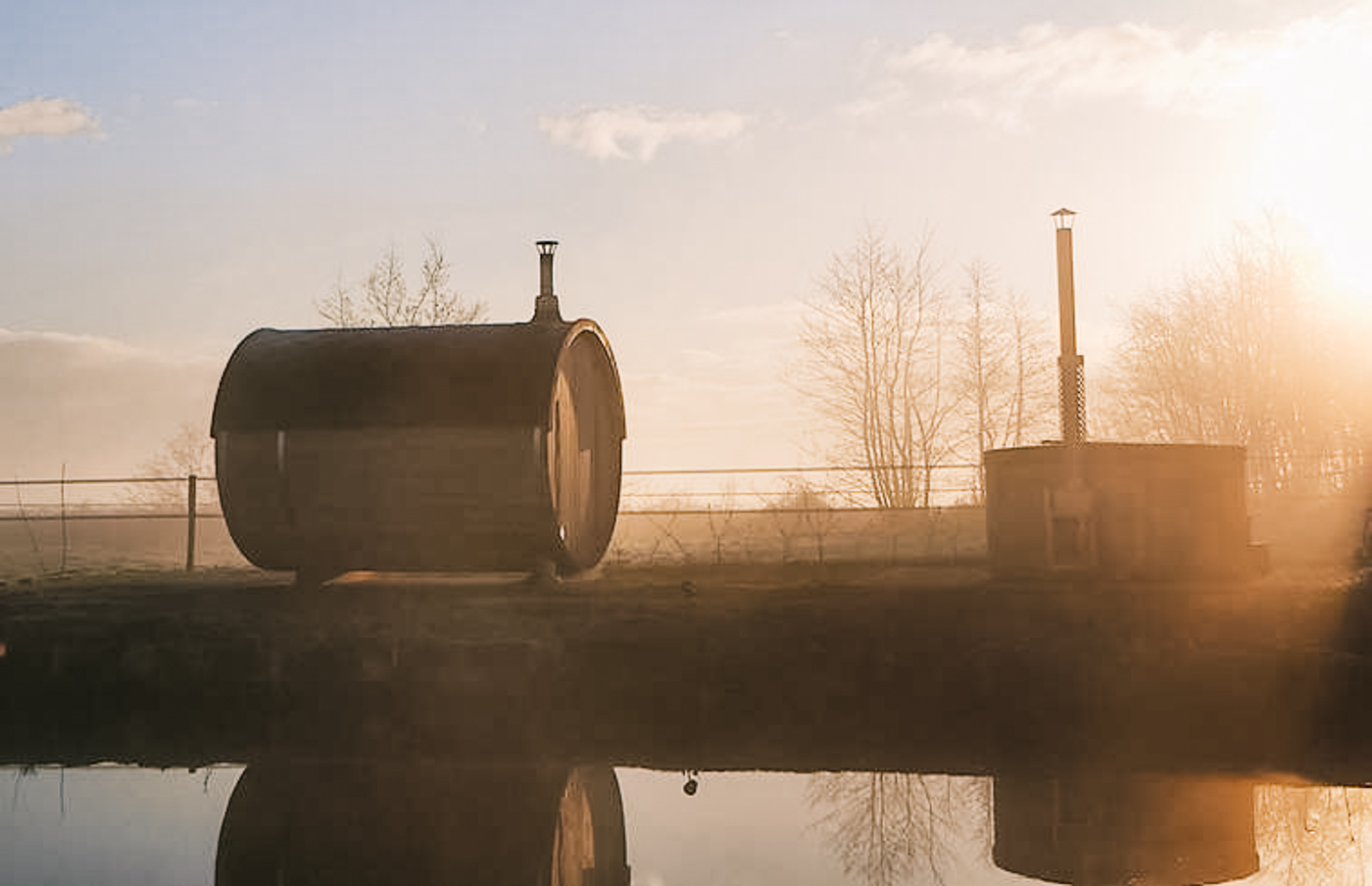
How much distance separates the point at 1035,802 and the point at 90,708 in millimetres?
8854

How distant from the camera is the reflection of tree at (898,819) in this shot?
23.8ft

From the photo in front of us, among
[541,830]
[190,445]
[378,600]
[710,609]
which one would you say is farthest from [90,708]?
[190,445]

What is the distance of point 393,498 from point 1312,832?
9.06 metres

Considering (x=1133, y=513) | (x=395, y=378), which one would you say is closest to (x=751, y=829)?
(x=395, y=378)

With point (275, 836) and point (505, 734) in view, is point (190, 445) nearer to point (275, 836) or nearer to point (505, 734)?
point (505, 734)

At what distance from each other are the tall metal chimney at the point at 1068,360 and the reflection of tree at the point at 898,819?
8.55m

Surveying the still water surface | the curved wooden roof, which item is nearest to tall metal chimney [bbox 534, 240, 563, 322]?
the curved wooden roof

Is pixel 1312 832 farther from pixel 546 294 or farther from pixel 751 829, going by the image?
pixel 546 294

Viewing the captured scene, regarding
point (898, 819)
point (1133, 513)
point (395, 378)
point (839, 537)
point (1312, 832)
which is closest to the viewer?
point (1312, 832)

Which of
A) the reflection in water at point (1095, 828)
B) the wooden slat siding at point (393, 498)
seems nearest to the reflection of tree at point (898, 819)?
the reflection in water at point (1095, 828)

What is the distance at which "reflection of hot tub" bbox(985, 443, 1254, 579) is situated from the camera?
605 inches

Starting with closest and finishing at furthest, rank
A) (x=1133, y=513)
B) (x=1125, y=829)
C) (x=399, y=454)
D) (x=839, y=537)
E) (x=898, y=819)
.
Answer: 1. (x=1125, y=829)
2. (x=898, y=819)
3. (x=399, y=454)
4. (x=1133, y=513)
5. (x=839, y=537)

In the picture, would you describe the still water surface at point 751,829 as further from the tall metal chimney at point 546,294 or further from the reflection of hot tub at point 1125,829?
the tall metal chimney at point 546,294

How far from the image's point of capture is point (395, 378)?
14.2 meters
